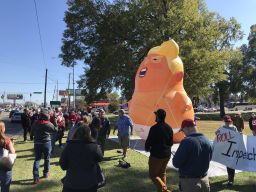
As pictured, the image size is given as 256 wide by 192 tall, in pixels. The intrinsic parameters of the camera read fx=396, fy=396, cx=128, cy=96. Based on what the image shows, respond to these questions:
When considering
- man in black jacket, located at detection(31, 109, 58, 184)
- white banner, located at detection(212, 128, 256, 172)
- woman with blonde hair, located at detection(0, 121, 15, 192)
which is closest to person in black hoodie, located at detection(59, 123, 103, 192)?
woman with blonde hair, located at detection(0, 121, 15, 192)

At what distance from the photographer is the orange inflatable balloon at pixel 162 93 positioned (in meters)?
15.9

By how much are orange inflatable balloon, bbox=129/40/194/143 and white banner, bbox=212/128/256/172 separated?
548cm

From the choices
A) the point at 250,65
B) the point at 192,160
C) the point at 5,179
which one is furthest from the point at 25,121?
the point at 250,65

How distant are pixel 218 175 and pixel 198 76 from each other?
79.1ft

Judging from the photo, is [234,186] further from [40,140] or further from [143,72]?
[143,72]

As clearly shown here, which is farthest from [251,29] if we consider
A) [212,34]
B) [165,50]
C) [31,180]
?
[31,180]

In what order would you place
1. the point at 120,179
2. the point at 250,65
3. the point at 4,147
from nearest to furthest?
the point at 4,147
the point at 120,179
the point at 250,65

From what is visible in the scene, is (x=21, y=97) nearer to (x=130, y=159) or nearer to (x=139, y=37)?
(x=139, y=37)

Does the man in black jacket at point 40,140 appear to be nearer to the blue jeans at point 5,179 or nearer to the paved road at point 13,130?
the blue jeans at point 5,179

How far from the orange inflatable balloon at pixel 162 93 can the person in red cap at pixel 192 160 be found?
9.80 meters

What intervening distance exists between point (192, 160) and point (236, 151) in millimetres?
4699

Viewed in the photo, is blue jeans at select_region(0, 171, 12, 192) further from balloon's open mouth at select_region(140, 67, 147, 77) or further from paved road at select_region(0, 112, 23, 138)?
paved road at select_region(0, 112, 23, 138)

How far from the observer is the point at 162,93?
1591cm

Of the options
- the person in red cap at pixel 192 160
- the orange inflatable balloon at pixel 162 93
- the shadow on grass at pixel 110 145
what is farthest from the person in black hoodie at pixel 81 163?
the shadow on grass at pixel 110 145
